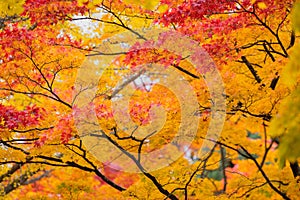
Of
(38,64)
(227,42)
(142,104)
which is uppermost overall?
(38,64)

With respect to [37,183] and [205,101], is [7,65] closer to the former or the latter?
[205,101]

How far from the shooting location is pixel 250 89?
18.6 ft

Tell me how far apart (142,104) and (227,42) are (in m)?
1.33

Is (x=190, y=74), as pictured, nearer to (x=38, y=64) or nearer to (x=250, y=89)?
(x=250, y=89)

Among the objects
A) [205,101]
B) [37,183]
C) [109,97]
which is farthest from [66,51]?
[37,183]

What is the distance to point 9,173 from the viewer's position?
885 cm

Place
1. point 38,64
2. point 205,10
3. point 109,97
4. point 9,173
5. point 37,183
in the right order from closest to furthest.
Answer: point 205,10, point 38,64, point 109,97, point 9,173, point 37,183

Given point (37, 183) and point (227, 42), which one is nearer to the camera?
point (227, 42)

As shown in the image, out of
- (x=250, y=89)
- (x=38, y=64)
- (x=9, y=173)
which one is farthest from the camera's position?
(x=9, y=173)

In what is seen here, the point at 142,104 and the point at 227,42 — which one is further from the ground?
the point at 227,42

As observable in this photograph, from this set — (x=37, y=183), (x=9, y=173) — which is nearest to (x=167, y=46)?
(x=9, y=173)

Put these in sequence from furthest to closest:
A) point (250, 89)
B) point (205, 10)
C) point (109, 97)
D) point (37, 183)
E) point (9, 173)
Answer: point (37, 183) < point (9, 173) < point (109, 97) < point (250, 89) < point (205, 10)

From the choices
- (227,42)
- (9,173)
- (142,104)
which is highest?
(9,173)

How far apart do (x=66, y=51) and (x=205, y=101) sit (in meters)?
2.03
